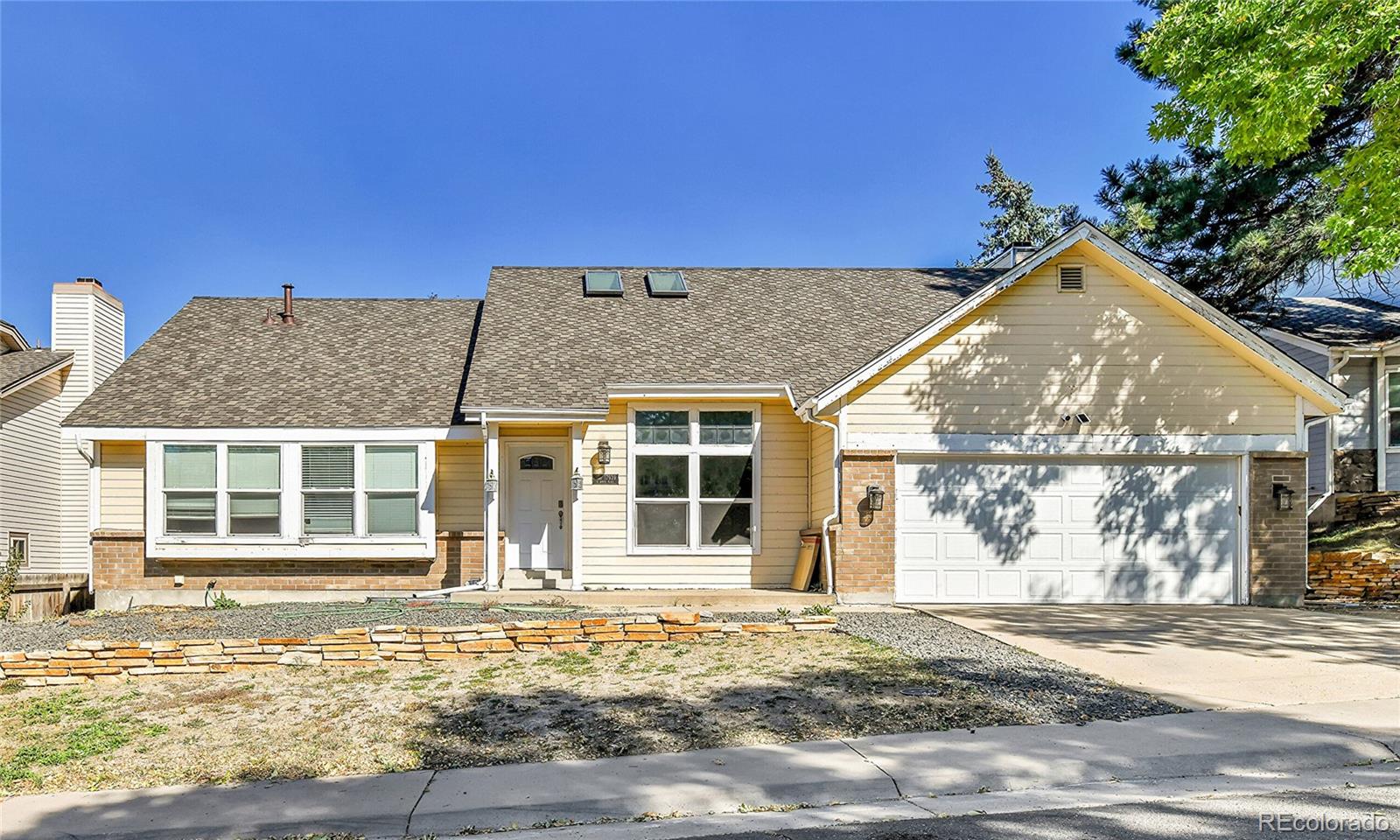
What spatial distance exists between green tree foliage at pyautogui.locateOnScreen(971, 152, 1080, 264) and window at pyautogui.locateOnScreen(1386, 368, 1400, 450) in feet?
74.9

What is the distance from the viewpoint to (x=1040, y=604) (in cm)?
1355

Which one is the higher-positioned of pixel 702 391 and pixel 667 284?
pixel 667 284

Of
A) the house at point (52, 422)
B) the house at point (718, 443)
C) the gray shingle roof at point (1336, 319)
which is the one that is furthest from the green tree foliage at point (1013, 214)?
the house at point (52, 422)

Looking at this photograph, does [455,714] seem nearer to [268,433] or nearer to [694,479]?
[694,479]

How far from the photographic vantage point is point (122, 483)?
15.6 meters

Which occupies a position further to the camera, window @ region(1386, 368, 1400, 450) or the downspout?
window @ region(1386, 368, 1400, 450)

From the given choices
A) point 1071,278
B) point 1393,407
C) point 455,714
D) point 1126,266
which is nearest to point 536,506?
point 455,714

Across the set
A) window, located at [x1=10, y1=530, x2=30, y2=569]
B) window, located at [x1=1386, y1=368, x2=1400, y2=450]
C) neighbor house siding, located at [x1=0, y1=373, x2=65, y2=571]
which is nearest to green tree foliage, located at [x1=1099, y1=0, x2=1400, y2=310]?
window, located at [x1=1386, y1=368, x2=1400, y2=450]

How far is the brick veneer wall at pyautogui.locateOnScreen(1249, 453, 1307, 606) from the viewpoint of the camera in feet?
44.7

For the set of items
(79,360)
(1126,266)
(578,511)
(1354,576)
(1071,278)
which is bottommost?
(1354,576)

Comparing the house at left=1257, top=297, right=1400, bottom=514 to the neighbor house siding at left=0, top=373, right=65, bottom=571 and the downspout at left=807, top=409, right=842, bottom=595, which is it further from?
the neighbor house siding at left=0, top=373, right=65, bottom=571

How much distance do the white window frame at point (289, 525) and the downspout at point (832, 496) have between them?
19.2ft

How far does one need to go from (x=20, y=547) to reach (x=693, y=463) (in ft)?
40.0

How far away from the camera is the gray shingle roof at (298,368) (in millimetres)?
15445
